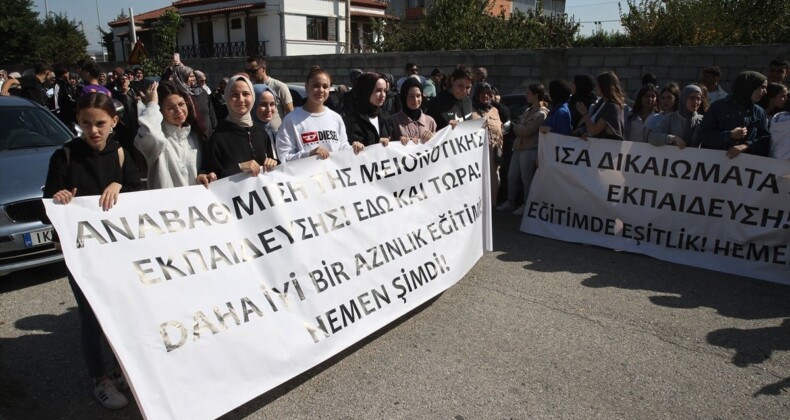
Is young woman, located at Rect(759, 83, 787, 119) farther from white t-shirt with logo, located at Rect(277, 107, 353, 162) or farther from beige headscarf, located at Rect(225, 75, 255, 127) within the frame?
beige headscarf, located at Rect(225, 75, 255, 127)

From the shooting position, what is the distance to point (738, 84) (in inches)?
208

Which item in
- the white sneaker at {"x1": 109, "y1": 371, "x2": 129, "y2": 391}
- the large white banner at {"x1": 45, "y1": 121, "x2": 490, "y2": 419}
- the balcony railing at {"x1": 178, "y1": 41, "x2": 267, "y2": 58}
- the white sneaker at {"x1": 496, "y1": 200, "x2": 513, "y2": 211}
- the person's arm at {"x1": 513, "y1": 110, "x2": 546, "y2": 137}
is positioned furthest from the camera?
the balcony railing at {"x1": 178, "y1": 41, "x2": 267, "y2": 58}

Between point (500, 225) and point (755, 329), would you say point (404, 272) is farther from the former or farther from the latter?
point (500, 225)

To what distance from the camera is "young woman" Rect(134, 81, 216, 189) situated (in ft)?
11.8

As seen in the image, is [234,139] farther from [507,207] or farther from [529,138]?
[507,207]

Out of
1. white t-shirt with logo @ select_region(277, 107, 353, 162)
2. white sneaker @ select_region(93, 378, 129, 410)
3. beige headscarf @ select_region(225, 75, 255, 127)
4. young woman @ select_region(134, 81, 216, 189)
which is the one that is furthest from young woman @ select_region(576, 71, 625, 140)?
white sneaker @ select_region(93, 378, 129, 410)

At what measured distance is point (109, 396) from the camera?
125 inches

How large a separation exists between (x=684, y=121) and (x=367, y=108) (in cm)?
348

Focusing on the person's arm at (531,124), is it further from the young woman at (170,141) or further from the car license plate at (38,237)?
the car license plate at (38,237)

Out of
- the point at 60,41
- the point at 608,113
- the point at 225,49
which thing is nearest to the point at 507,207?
the point at 608,113

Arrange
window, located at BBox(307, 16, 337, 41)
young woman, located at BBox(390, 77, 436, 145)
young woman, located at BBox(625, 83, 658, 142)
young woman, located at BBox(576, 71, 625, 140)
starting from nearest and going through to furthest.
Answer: young woman, located at BBox(390, 77, 436, 145), young woman, located at BBox(576, 71, 625, 140), young woman, located at BBox(625, 83, 658, 142), window, located at BBox(307, 16, 337, 41)

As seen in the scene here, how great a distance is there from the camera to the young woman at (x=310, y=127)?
4184 mm

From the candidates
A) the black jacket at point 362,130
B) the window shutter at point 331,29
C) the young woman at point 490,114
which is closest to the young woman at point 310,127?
the black jacket at point 362,130

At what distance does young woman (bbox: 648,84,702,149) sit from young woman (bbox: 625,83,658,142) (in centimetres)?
24
